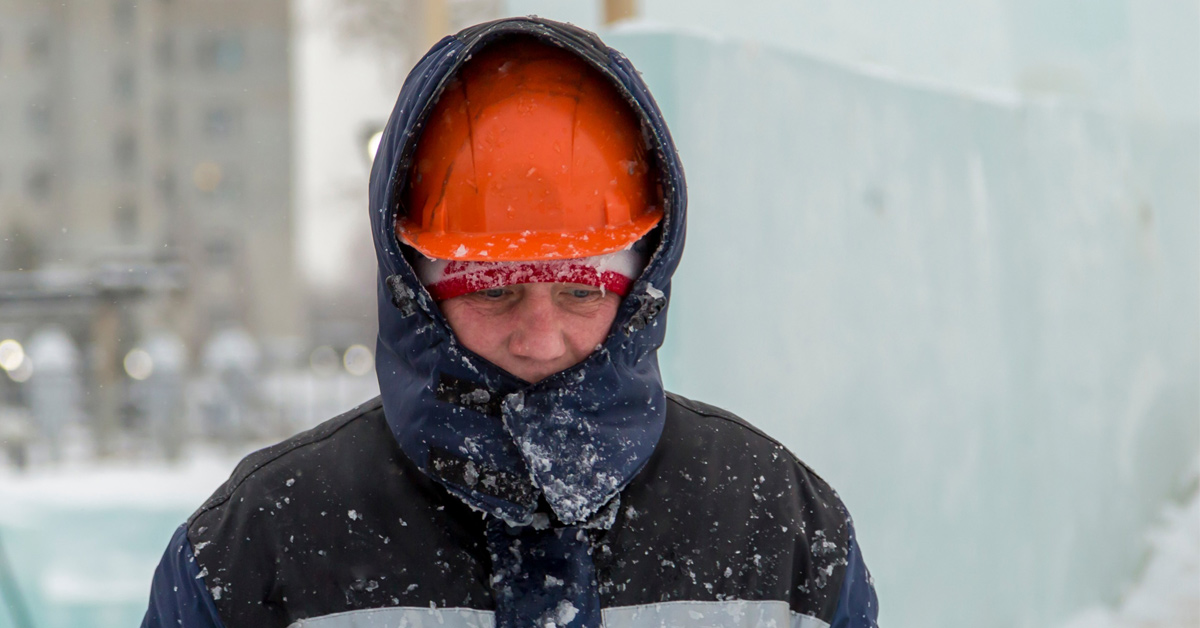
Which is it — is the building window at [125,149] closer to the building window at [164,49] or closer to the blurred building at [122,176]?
the blurred building at [122,176]

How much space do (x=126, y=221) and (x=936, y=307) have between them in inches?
210

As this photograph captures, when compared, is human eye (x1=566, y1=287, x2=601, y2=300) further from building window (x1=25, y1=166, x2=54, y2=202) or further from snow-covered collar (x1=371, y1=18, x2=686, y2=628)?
building window (x1=25, y1=166, x2=54, y2=202)

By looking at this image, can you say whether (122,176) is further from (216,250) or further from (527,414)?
(527,414)

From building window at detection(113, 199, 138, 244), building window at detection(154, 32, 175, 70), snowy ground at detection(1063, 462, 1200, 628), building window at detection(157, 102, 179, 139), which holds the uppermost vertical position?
building window at detection(154, 32, 175, 70)

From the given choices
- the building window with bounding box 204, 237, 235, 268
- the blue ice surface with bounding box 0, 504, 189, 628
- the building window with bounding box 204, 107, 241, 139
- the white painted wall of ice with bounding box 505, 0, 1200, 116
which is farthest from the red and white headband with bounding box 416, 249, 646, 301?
the building window with bounding box 204, 237, 235, 268

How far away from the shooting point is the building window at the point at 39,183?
671 cm

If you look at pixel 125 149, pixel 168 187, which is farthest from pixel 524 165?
pixel 125 149

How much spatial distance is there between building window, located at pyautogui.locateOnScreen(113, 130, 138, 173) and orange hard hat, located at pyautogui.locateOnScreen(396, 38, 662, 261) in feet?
25.6

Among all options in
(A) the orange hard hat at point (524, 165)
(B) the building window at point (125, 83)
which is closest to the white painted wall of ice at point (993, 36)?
(A) the orange hard hat at point (524, 165)

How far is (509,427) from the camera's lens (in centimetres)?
117

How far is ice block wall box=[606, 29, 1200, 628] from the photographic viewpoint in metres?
2.99

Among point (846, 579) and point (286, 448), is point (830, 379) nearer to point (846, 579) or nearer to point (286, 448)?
point (846, 579)

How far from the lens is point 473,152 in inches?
48.4

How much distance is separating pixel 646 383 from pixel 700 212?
5.59 ft
